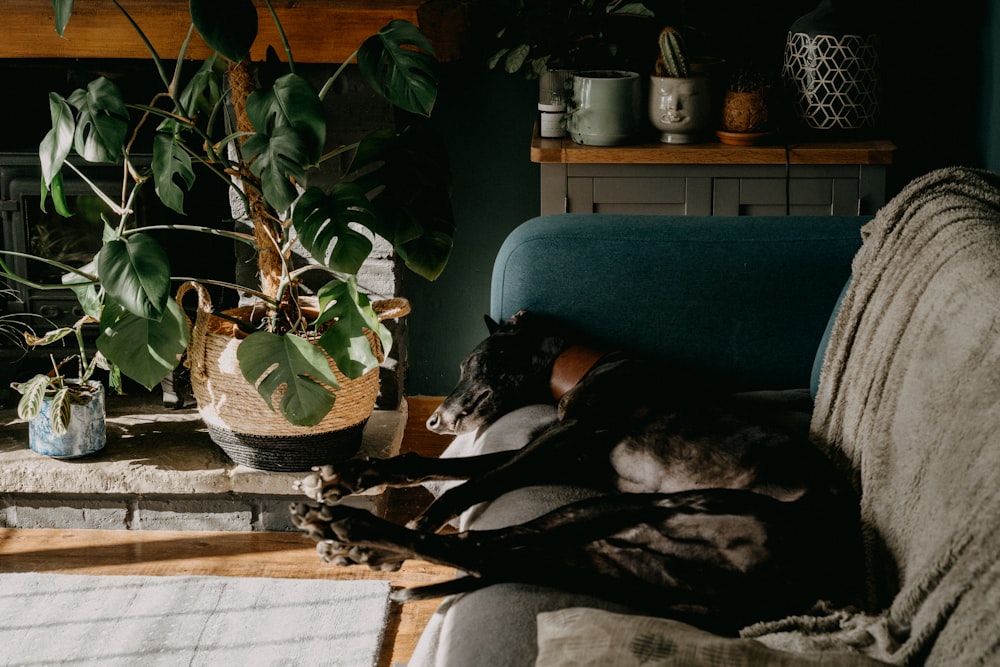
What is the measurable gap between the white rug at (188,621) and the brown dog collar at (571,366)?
0.63 m

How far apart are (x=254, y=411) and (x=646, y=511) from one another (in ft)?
3.82

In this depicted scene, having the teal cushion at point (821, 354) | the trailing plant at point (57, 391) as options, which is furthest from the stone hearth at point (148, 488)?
the teal cushion at point (821, 354)

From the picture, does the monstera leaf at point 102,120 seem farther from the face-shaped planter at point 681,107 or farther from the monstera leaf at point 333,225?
the face-shaped planter at point 681,107

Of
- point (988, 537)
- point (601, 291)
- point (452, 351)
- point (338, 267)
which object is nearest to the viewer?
point (988, 537)

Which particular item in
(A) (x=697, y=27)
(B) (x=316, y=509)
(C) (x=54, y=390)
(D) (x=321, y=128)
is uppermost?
(A) (x=697, y=27)

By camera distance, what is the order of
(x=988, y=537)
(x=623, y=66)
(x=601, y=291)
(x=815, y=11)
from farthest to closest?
(x=623, y=66)
(x=815, y=11)
(x=601, y=291)
(x=988, y=537)

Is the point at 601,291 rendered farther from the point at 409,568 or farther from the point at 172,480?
the point at 172,480

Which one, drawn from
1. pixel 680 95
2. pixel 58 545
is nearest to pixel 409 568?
pixel 58 545

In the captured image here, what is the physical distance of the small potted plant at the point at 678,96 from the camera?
7.72 feet

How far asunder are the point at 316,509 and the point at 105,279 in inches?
33.5

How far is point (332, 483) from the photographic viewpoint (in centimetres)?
142

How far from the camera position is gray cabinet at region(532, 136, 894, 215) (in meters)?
2.33

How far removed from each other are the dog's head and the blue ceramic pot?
102 centimetres

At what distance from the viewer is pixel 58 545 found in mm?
2314
